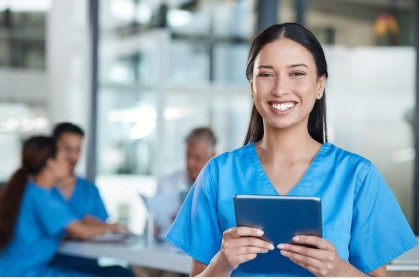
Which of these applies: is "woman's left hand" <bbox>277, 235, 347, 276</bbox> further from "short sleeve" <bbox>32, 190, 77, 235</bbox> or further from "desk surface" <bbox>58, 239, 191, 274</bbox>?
"short sleeve" <bbox>32, 190, 77, 235</bbox>

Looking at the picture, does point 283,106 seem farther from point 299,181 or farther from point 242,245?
point 242,245

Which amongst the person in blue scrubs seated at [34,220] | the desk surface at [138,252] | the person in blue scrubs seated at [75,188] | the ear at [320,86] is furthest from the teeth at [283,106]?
the person in blue scrubs seated at [75,188]

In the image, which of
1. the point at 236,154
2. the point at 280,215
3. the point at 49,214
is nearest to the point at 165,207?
the point at 49,214

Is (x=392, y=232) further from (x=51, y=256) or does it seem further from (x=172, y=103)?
(x=172, y=103)

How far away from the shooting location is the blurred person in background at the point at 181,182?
4.23 m

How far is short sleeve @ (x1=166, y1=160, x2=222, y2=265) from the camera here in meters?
1.64

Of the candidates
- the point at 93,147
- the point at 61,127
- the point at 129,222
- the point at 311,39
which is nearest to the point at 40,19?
the point at 93,147

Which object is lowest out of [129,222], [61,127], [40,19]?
[129,222]

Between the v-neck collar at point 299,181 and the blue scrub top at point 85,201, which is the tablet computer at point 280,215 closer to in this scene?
the v-neck collar at point 299,181

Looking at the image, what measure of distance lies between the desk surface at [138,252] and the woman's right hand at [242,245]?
7.06 ft

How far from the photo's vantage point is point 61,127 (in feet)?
16.4

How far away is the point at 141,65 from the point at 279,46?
6875 millimetres

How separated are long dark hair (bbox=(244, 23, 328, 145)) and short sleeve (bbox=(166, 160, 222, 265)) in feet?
0.54

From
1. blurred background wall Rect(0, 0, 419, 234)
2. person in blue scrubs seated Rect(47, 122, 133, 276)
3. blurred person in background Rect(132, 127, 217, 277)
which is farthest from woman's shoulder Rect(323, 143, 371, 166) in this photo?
blurred background wall Rect(0, 0, 419, 234)
